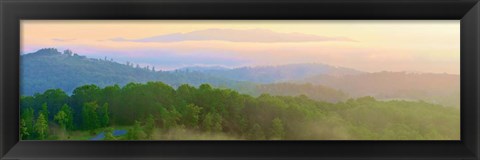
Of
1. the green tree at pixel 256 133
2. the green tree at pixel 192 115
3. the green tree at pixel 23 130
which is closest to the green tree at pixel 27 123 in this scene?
the green tree at pixel 23 130

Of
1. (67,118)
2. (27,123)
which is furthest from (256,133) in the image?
(27,123)

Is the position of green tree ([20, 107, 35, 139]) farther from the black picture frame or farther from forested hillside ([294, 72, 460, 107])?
forested hillside ([294, 72, 460, 107])

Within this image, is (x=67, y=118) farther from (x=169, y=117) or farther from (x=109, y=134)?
(x=169, y=117)

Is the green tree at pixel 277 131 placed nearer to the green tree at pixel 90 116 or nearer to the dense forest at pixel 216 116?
the dense forest at pixel 216 116

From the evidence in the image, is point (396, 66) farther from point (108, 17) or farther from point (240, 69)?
point (108, 17)

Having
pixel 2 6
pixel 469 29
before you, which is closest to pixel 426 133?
pixel 469 29

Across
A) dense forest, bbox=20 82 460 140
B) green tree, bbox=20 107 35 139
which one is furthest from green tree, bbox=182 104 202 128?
green tree, bbox=20 107 35 139
